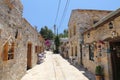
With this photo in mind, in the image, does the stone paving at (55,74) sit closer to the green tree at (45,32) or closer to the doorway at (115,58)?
the doorway at (115,58)

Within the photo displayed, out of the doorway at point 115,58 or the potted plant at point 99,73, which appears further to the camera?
the potted plant at point 99,73

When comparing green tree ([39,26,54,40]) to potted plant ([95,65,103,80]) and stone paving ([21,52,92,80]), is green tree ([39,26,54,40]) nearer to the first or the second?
stone paving ([21,52,92,80])

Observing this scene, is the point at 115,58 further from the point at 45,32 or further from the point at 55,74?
the point at 45,32

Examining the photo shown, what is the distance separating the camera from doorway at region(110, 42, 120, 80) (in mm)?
5578

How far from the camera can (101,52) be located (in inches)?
259

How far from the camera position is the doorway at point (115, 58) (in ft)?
18.3

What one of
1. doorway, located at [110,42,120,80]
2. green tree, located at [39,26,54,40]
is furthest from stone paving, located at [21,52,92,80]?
green tree, located at [39,26,54,40]

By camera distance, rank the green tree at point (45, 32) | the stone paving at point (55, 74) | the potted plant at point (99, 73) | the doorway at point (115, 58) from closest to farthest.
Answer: the doorway at point (115, 58) → the potted plant at point (99, 73) → the stone paving at point (55, 74) → the green tree at point (45, 32)

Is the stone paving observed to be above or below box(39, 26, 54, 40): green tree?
below

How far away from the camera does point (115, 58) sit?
5660mm

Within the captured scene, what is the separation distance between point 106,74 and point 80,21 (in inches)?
291

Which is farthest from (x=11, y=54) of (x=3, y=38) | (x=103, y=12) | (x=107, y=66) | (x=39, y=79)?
(x=103, y=12)

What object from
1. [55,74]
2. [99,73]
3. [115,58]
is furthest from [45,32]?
[115,58]

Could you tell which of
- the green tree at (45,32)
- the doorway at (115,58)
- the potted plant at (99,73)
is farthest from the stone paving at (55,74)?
the green tree at (45,32)
